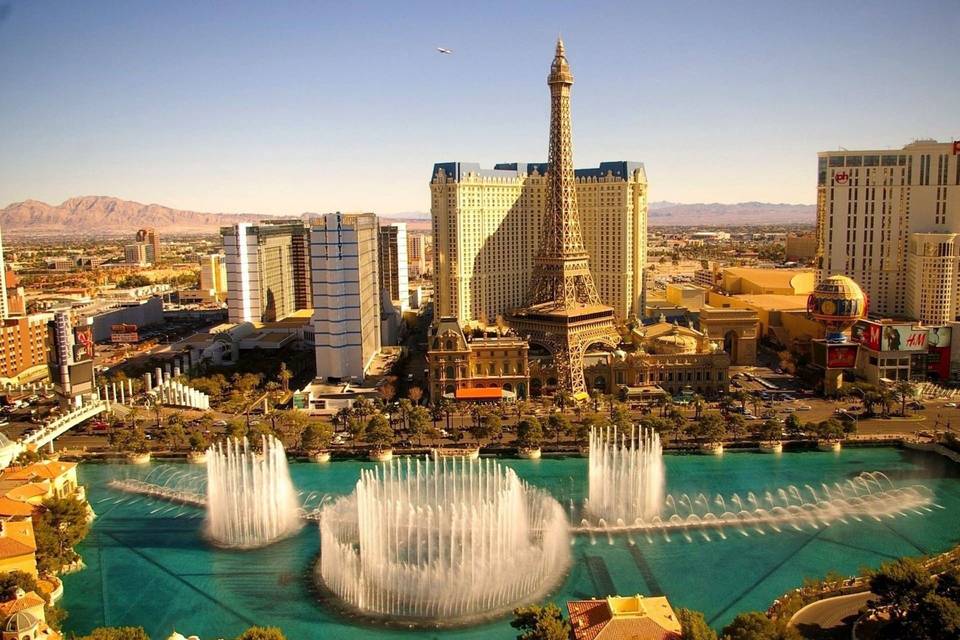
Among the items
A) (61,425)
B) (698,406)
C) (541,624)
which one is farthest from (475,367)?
(541,624)

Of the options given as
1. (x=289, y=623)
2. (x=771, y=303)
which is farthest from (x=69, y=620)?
(x=771, y=303)

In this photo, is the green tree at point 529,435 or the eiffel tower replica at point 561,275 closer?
the green tree at point 529,435

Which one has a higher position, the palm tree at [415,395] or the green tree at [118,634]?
the palm tree at [415,395]

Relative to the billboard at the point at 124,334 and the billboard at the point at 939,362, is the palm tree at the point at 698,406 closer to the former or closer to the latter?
the billboard at the point at 939,362

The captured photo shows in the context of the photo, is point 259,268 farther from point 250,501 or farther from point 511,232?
point 250,501

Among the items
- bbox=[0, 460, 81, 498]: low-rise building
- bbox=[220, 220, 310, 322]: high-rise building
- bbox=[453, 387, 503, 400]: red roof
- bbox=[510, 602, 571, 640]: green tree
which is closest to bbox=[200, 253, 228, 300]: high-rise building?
bbox=[220, 220, 310, 322]: high-rise building

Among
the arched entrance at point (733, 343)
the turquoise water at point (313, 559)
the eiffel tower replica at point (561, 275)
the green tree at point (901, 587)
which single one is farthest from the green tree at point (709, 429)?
the arched entrance at point (733, 343)

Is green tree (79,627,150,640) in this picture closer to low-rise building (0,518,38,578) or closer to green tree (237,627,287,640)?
green tree (237,627,287,640)
